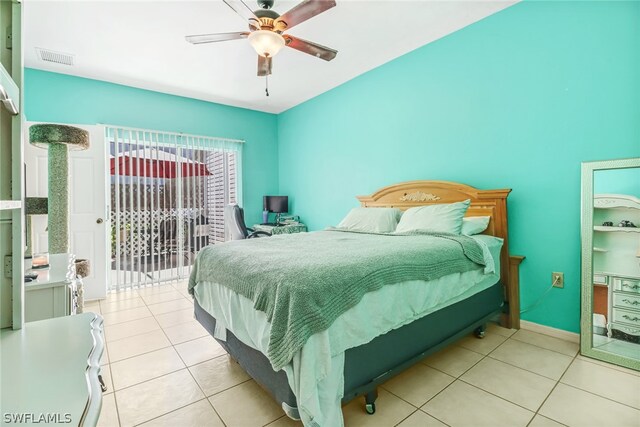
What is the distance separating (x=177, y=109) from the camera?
450 cm

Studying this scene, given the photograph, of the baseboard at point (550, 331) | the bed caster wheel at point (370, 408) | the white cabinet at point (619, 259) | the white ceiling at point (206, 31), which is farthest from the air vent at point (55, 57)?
the baseboard at point (550, 331)

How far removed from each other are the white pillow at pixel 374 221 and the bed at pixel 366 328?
32.1 inches

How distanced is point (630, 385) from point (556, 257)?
0.93 m

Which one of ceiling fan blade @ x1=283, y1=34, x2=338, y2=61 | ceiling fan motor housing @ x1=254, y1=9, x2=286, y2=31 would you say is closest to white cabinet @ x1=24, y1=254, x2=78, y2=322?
ceiling fan motor housing @ x1=254, y1=9, x2=286, y2=31

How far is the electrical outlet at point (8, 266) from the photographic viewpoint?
0.76m

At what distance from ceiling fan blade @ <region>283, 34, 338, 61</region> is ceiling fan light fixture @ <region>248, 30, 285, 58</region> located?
0.13 metres

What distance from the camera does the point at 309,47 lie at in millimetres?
2531

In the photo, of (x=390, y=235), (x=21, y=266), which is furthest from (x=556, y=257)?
(x=21, y=266)

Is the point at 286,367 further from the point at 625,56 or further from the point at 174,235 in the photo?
the point at 174,235

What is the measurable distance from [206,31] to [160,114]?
194 cm

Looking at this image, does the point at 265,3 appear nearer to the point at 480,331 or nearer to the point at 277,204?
the point at 480,331

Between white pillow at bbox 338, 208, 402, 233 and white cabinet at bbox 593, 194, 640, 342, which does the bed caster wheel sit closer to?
white pillow at bbox 338, 208, 402, 233

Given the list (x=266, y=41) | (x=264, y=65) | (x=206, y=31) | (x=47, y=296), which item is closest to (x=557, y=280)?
(x=266, y=41)

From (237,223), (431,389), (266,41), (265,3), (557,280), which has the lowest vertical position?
(431,389)
